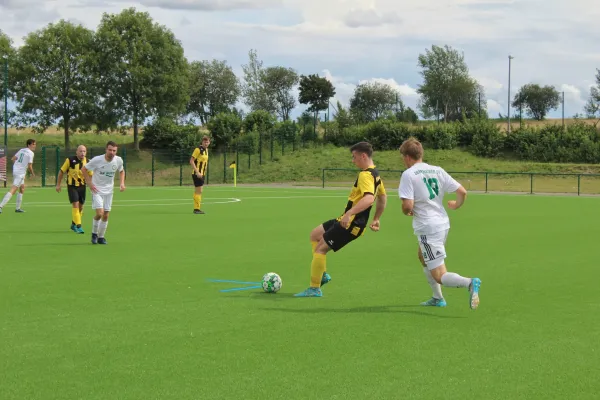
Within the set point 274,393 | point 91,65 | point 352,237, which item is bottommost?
point 274,393

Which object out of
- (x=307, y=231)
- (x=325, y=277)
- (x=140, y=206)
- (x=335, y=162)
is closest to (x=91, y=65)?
(x=335, y=162)

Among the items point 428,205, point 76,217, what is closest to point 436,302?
point 428,205

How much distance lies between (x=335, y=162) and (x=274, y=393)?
48583mm

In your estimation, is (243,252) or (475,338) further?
(243,252)

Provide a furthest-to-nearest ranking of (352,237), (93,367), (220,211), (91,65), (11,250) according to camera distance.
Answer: (91,65) < (220,211) < (11,250) < (352,237) < (93,367)

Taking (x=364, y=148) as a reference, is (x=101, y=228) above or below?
below

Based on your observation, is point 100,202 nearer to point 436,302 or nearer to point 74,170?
point 74,170

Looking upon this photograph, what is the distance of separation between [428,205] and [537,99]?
100102 mm

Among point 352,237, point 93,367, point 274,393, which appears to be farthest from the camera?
point 352,237

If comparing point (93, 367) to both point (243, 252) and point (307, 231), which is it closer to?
point (243, 252)

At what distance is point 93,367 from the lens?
19.5ft

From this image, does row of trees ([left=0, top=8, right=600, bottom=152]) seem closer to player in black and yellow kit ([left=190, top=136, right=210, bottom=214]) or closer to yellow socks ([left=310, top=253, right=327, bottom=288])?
player in black and yellow kit ([left=190, top=136, right=210, bottom=214])

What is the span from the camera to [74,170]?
17.4 metres

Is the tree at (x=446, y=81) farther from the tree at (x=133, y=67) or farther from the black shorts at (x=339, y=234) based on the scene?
the black shorts at (x=339, y=234)
